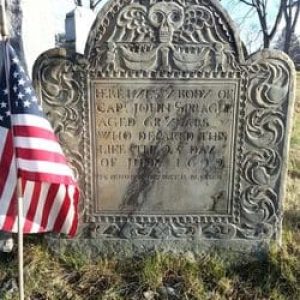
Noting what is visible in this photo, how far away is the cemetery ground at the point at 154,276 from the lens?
3.21 m

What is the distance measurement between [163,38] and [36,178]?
55.2 inches

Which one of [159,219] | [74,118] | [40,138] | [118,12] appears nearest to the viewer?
[40,138]

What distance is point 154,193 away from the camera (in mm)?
3467

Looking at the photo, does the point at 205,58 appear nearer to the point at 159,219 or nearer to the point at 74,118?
the point at 74,118

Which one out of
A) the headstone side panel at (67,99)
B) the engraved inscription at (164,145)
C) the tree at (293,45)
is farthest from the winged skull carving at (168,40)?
the tree at (293,45)

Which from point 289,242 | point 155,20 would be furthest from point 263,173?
point 155,20

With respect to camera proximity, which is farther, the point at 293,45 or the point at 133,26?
the point at 293,45

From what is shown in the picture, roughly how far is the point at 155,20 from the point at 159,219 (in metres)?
1.62

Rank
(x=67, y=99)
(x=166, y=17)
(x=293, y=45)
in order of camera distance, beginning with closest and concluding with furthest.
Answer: (x=166, y=17) < (x=67, y=99) < (x=293, y=45)

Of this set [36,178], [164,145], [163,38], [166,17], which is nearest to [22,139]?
[36,178]

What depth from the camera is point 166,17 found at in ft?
10.1

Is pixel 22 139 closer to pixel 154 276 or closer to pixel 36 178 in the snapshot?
pixel 36 178

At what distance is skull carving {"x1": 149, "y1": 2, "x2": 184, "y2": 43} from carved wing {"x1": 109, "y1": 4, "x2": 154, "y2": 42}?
0.20ft

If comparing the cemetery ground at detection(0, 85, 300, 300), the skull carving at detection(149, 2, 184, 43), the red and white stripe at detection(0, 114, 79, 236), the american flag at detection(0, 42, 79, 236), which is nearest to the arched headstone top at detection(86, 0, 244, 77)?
the skull carving at detection(149, 2, 184, 43)
